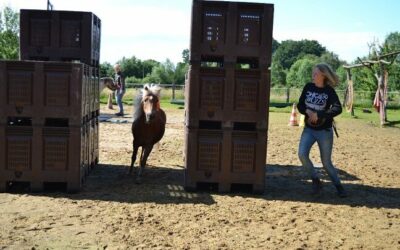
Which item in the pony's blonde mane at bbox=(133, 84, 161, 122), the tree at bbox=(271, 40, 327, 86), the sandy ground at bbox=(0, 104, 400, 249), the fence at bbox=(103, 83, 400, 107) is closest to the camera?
the sandy ground at bbox=(0, 104, 400, 249)

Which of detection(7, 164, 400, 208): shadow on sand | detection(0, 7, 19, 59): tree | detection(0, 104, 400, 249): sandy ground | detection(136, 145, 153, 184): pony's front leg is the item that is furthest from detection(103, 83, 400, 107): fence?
detection(0, 104, 400, 249): sandy ground

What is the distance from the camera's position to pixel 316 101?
723 centimetres

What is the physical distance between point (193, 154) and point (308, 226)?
2272 mm

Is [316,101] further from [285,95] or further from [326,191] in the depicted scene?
[285,95]

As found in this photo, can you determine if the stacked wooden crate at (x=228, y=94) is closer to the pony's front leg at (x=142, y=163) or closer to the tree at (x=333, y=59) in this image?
the pony's front leg at (x=142, y=163)

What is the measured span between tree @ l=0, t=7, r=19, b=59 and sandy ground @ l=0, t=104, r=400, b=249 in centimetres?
3295

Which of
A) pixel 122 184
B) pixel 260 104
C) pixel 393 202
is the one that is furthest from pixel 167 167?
pixel 393 202

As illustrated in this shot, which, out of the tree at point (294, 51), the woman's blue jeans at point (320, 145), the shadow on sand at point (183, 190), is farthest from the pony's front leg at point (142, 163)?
the tree at point (294, 51)

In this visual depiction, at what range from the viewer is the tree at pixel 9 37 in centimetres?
3893

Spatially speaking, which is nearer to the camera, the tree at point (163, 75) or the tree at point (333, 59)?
the tree at point (163, 75)

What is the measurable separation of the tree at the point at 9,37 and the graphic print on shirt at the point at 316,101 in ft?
111

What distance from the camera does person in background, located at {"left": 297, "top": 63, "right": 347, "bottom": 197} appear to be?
→ 714 cm

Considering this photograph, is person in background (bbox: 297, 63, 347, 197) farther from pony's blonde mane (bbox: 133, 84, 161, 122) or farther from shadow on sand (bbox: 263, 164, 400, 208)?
pony's blonde mane (bbox: 133, 84, 161, 122)

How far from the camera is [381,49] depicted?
31.8 m
